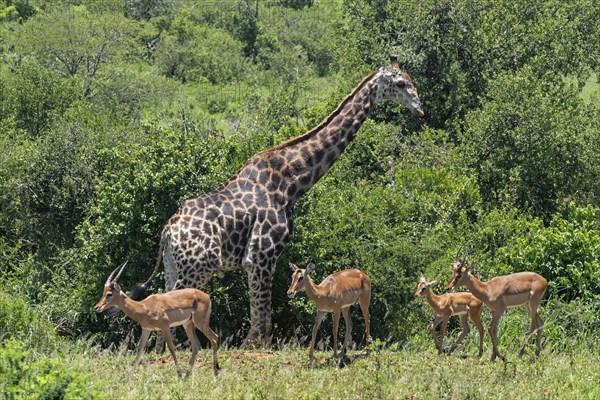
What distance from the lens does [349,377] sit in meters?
13.1

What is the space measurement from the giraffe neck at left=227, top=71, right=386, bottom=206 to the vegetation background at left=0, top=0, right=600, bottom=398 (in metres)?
1.49

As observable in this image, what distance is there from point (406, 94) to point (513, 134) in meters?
7.12

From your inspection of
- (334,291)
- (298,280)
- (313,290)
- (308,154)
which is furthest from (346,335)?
(308,154)

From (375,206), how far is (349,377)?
764cm

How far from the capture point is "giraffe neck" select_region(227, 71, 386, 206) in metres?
17.0

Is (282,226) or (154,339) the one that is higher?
(282,226)

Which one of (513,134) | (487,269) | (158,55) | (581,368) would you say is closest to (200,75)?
(158,55)

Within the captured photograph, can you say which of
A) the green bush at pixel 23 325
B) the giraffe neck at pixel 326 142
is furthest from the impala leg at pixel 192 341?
the giraffe neck at pixel 326 142

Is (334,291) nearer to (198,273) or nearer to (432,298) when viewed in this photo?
(432,298)

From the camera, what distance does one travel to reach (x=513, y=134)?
24.8 meters

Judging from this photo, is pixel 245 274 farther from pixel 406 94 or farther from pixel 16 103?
pixel 16 103

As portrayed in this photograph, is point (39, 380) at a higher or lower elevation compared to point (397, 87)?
lower

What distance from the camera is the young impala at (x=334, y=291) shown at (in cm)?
1388

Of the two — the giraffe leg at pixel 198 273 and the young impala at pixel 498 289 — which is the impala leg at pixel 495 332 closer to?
the young impala at pixel 498 289
